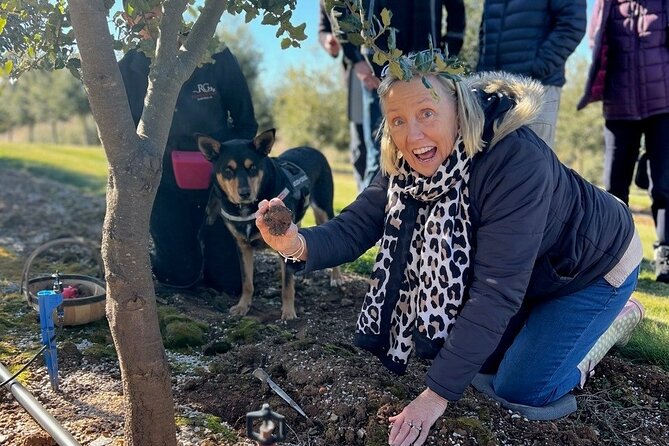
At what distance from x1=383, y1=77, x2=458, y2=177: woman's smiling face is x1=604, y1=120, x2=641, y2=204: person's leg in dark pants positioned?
122 inches

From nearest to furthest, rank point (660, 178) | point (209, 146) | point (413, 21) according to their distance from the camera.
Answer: point (209, 146)
point (413, 21)
point (660, 178)

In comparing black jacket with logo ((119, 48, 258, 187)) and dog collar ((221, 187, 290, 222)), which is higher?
black jacket with logo ((119, 48, 258, 187))

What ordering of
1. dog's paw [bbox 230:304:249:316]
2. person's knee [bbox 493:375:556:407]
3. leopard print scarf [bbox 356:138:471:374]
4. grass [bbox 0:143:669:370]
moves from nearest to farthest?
leopard print scarf [bbox 356:138:471:374] → person's knee [bbox 493:375:556:407] → grass [bbox 0:143:669:370] → dog's paw [bbox 230:304:249:316]

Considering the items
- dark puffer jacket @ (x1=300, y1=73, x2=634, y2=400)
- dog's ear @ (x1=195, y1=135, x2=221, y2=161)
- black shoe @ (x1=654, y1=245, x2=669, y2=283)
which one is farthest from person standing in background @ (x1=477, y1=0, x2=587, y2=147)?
dog's ear @ (x1=195, y1=135, x2=221, y2=161)

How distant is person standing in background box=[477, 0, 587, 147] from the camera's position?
13.8 feet

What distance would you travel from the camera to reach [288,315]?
4.05 meters

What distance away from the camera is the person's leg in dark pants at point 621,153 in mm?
4883

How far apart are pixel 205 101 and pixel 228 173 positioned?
2.48 ft

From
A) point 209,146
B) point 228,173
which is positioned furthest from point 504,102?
point 209,146

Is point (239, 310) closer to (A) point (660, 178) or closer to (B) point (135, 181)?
(B) point (135, 181)

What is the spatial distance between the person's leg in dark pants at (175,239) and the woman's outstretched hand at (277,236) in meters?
2.45

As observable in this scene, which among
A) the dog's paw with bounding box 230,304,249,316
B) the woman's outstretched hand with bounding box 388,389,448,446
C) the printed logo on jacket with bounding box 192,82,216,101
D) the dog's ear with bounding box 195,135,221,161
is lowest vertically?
the dog's paw with bounding box 230,304,249,316

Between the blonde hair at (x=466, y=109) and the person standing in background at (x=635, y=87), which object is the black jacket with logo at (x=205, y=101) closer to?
the blonde hair at (x=466, y=109)

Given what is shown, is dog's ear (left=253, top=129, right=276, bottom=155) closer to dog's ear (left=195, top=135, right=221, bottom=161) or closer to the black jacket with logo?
dog's ear (left=195, top=135, right=221, bottom=161)
